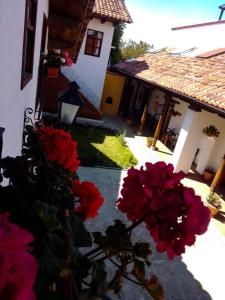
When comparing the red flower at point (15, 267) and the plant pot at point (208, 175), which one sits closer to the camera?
the red flower at point (15, 267)

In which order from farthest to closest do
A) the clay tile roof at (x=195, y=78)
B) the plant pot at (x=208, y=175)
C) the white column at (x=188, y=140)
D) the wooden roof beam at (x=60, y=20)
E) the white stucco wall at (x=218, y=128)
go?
the plant pot at (x=208, y=175)
the white stucco wall at (x=218, y=128)
the white column at (x=188, y=140)
the clay tile roof at (x=195, y=78)
the wooden roof beam at (x=60, y=20)

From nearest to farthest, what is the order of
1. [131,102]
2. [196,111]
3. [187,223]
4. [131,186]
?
[187,223]
[131,186]
[196,111]
[131,102]

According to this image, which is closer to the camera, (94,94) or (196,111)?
(196,111)

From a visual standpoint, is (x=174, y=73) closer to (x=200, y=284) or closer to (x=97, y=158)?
(x=97, y=158)

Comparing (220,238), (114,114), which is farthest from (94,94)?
(220,238)

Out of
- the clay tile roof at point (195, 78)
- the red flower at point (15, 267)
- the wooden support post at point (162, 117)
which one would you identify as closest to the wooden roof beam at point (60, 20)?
the clay tile roof at point (195, 78)

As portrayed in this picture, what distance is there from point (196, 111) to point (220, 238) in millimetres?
4256

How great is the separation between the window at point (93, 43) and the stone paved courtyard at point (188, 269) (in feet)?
34.0

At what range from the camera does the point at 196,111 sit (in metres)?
9.50

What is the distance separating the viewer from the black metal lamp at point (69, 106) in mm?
2748

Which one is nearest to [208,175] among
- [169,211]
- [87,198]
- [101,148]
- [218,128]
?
[218,128]

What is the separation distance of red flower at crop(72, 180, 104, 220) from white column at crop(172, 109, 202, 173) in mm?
8725

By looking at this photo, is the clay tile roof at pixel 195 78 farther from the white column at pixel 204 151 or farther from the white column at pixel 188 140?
the white column at pixel 204 151

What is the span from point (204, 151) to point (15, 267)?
11.0 meters
